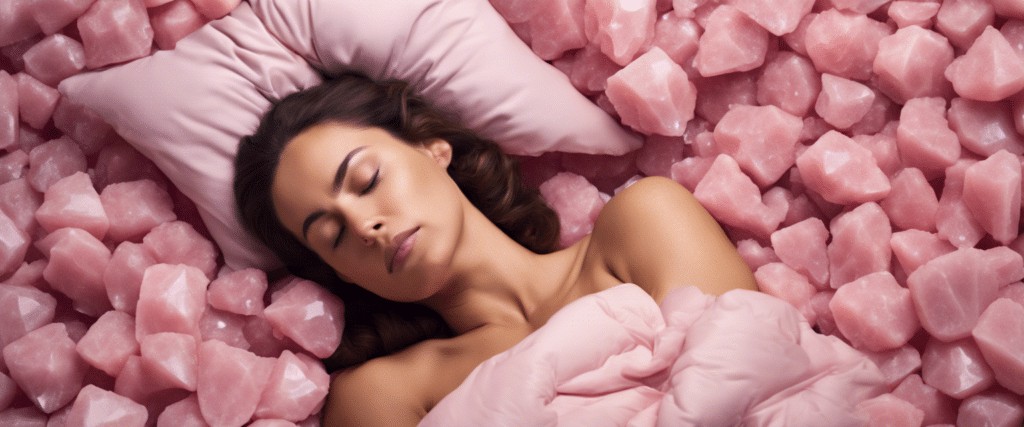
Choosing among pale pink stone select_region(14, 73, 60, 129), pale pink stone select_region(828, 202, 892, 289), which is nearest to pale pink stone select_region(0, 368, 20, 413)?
pale pink stone select_region(14, 73, 60, 129)

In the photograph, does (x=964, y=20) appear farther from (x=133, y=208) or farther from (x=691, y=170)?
(x=133, y=208)

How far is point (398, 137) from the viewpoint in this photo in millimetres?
1183

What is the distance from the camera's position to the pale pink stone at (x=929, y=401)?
3.16 feet

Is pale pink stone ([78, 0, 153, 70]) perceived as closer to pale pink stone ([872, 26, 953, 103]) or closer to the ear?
the ear

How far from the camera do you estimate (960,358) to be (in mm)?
945

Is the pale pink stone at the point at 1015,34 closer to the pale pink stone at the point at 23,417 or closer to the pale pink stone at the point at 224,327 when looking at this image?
the pale pink stone at the point at 224,327

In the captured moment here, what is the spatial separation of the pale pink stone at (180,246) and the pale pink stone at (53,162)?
0.19 m

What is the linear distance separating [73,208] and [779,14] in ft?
3.98

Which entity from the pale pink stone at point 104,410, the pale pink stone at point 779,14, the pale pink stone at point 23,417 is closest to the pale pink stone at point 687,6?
the pale pink stone at point 779,14

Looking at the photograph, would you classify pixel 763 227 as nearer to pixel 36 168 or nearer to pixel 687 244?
pixel 687 244

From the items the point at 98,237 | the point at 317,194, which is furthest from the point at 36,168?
the point at 317,194

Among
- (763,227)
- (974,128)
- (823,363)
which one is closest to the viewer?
(823,363)

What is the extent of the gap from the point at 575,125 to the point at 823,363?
1.88 ft

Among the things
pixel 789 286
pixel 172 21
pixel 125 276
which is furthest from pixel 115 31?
pixel 789 286
